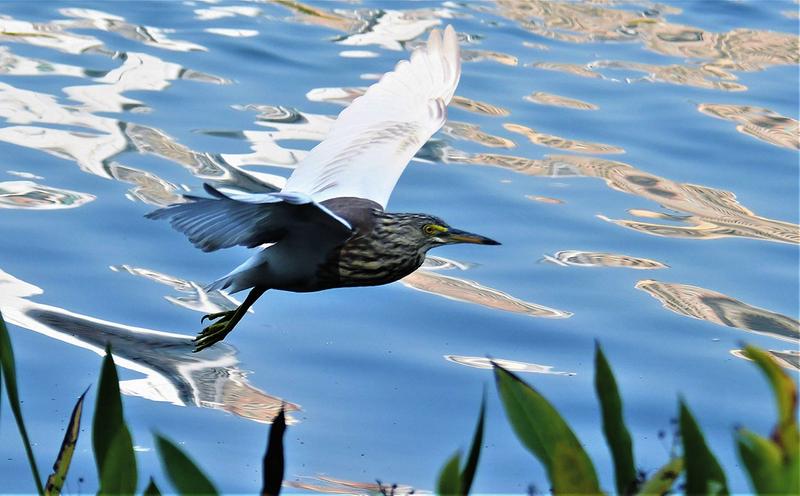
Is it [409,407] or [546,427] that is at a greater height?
[546,427]

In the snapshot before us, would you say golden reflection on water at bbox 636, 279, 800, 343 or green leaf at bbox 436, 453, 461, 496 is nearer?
green leaf at bbox 436, 453, 461, 496

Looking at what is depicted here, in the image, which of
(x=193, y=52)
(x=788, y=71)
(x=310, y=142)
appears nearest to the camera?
(x=310, y=142)

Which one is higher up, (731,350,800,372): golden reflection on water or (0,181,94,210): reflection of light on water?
(731,350,800,372): golden reflection on water

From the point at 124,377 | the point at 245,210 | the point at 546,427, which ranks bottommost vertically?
the point at 124,377

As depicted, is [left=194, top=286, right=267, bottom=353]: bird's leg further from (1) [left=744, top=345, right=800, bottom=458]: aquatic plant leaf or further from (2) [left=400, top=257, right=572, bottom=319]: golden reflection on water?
(1) [left=744, top=345, right=800, bottom=458]: aquatic plant leaf

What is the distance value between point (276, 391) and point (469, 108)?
459cm

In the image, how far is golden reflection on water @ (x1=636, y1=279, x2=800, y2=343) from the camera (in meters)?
6.00

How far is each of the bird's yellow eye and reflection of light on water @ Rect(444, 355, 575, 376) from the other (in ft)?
3.88

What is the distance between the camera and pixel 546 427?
6.51 feet

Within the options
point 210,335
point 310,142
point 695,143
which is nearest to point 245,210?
point 210,335

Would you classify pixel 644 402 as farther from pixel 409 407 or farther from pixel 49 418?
pixel 49 418

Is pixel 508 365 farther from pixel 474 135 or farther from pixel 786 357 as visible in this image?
pixel 474 135

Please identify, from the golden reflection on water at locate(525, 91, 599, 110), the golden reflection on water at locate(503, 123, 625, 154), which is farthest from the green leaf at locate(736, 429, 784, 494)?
the golden reflection on water at locate(525, 91, 599, 110)

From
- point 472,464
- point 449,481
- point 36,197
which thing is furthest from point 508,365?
point 449,481
